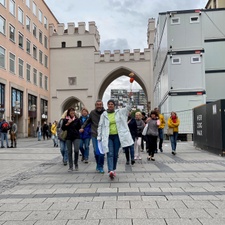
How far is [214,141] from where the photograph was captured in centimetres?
1236

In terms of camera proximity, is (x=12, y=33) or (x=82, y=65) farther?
(x=82, y=65)

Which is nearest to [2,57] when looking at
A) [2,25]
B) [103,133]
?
[2,25]

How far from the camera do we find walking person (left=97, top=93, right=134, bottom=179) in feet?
24.0

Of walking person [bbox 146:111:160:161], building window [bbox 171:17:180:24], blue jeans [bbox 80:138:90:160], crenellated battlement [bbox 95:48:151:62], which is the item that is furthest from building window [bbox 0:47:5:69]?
walking person [bbox 146:111:160:161]

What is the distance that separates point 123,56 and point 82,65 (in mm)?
7100

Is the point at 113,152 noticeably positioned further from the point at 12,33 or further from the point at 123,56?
the point at 123,56

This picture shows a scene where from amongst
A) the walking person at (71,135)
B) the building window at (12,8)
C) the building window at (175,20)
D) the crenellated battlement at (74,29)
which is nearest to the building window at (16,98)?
the building window at (12,8)

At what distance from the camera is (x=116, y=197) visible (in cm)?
548

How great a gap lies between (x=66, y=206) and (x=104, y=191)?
118cm

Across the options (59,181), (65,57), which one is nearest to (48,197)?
(59,181)

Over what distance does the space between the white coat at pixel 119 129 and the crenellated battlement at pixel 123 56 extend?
48.1 metres

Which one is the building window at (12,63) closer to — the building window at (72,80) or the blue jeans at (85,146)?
the building window at (72,80)

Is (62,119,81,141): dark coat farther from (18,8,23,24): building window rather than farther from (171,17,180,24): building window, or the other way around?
(18,8,23,24): building window

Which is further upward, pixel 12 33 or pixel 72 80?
pixel 12 33
